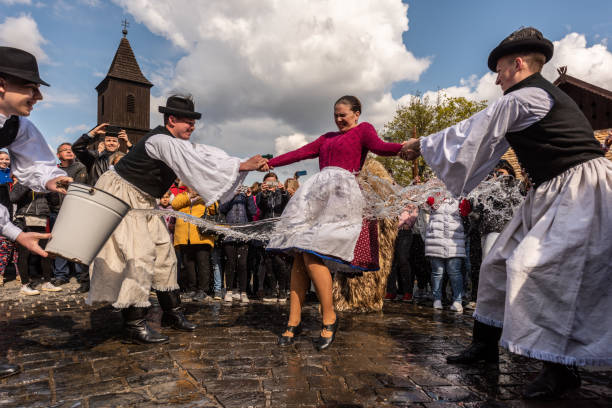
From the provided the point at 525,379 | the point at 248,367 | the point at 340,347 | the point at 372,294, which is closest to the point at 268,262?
the point at 372,294

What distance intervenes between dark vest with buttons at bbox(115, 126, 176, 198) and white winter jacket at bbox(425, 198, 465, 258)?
4323mm

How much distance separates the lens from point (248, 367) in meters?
2.96

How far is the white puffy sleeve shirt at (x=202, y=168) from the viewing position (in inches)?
135

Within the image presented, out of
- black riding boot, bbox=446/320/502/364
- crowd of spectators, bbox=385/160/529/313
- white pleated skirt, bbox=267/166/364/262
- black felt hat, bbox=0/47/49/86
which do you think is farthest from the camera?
crowd of spectators, bbox=385/160/529/313

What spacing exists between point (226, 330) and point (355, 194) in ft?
6.74

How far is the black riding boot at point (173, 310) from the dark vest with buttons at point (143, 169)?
106 cm

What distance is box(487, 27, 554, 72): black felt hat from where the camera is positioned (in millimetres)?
2811

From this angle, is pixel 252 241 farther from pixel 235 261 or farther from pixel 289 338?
pixel 289 338

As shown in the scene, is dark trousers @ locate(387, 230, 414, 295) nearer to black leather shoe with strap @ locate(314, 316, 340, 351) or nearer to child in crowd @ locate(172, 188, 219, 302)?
child in crowd @ locate(172, 188, 219, 302)

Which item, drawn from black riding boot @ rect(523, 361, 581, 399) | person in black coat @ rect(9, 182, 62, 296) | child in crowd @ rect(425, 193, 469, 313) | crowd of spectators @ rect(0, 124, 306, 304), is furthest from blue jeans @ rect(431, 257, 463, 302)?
person in black coat @ rect(9, 182, 62, 296)

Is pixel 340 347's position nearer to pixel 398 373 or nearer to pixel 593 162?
pixel 398 373

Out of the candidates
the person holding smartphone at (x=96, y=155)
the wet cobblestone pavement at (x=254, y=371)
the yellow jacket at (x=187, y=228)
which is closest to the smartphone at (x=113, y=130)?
the person holding smartphone at (x=96, y=155)

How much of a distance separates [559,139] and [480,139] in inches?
18.8

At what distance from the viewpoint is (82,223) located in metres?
2.82
